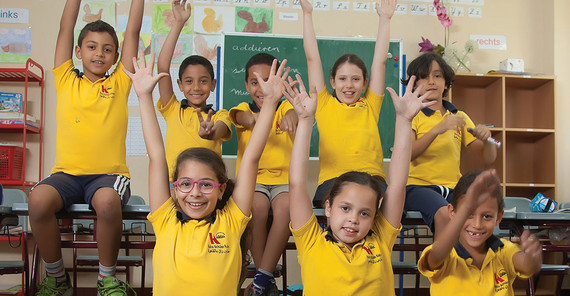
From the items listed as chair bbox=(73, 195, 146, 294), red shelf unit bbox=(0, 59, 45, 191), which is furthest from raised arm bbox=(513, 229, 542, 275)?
red shelf unit bbox=(0, 59, 45, 191)

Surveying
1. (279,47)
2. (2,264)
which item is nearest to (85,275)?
(2,264)

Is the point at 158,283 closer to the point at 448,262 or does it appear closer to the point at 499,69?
the point at 448,262


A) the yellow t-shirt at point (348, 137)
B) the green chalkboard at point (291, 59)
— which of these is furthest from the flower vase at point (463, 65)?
the yellow t-shirt at point (348, 137)

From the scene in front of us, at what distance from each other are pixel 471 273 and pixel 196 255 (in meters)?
1.01

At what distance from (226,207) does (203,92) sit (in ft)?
3.55

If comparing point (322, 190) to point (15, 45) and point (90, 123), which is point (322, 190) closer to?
point (90, 123)

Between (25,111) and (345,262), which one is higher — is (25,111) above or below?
above

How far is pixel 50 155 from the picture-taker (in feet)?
15.2

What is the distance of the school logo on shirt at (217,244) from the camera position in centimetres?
192

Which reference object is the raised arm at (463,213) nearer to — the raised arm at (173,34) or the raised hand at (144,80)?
the raised hand at (144,80)

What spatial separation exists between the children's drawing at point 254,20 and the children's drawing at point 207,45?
236mm

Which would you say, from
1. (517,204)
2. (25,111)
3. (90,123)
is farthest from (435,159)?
(25,111)

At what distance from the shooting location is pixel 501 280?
1948 millimetres

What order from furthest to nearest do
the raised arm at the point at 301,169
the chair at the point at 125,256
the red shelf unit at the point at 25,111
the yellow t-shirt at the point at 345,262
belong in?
the red shelf unit at the point at 25,111
the chair at the point at 125,256
the raised arm at the point at 301,169
the yellow t-shirt at the point at 345,262
